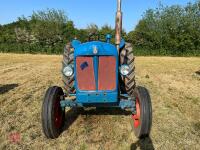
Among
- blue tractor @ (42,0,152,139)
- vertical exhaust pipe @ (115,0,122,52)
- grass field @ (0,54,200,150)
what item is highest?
vertical exhaust pipe @ (115,0,122,52)

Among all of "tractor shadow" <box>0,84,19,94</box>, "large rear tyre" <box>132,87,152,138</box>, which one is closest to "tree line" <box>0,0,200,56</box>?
"tractor shadow" <box>0,84,19,94</box>

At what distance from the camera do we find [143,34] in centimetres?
3906

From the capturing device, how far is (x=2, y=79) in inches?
468

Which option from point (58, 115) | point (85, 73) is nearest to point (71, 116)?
point (58, 115)

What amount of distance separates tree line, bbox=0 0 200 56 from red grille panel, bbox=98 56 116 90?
2361 centimetres

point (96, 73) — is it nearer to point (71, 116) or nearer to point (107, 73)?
point (107, 73)

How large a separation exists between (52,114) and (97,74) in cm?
112

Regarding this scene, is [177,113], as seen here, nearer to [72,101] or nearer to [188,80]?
[72,101]

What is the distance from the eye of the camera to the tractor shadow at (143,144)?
520cm

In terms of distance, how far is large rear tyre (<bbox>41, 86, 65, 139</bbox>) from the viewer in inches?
211

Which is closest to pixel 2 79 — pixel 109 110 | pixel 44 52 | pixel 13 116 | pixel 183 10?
pixel 13 116

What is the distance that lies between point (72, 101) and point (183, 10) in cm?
4229

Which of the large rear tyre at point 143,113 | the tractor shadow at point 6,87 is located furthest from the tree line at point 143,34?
Result: the large rear tyre at point 143,113

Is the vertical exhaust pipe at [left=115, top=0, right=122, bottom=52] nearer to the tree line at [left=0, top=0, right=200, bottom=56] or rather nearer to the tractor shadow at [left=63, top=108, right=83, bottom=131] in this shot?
the tractor shadow at [left=63, top=108, right=83, bottom=131]
